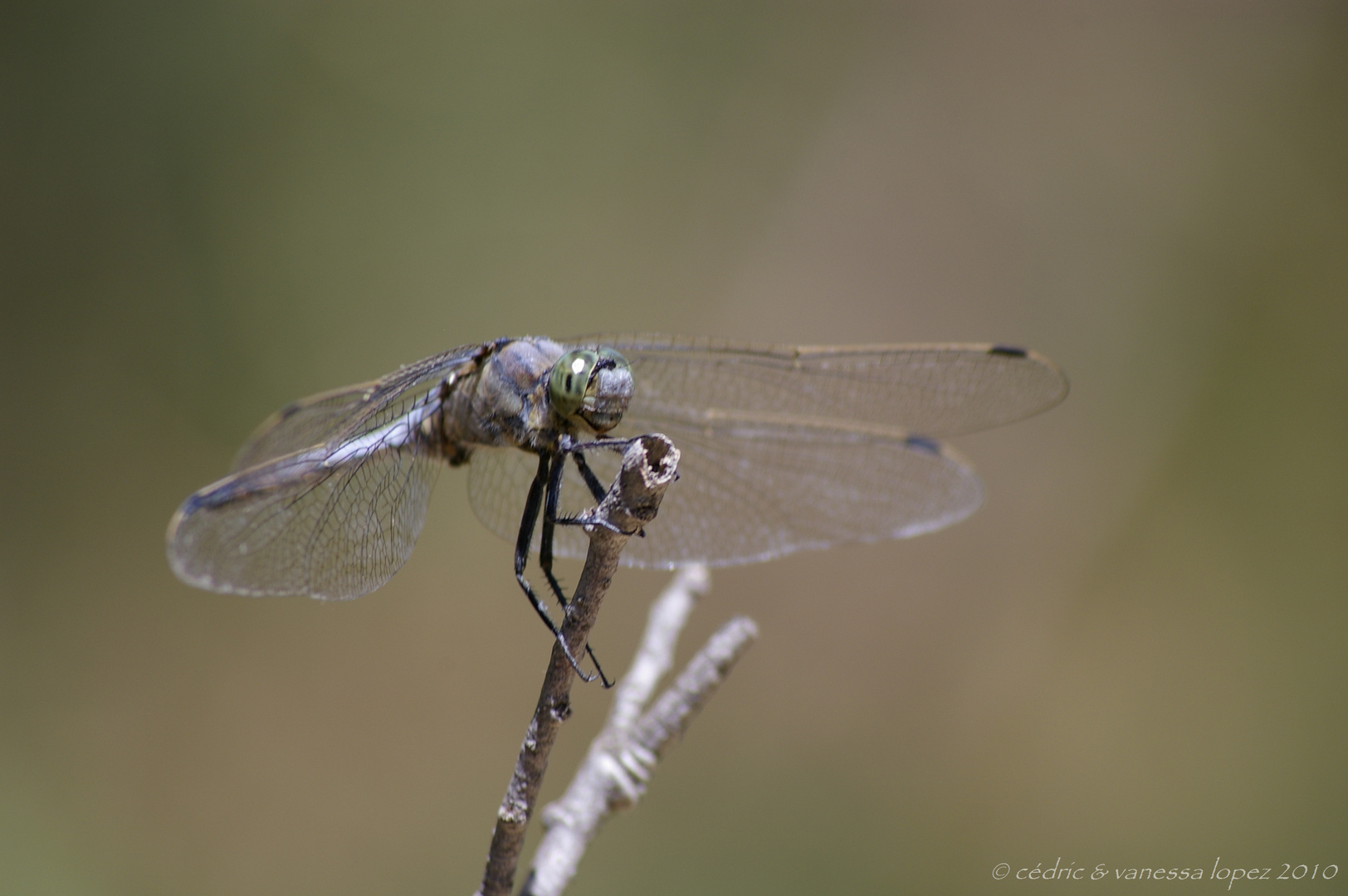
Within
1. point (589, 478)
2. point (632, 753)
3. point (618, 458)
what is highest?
point (589, 478)

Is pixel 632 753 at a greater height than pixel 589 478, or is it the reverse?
pixel 589 478

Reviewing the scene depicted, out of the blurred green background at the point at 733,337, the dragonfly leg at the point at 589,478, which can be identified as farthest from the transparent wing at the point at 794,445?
the blurred green background at the point at 733,337

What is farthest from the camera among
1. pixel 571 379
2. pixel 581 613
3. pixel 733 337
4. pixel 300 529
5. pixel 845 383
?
pixel 733 337

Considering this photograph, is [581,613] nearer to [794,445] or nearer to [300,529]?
[300,529]

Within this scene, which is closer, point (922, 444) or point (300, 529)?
point (300, 529)

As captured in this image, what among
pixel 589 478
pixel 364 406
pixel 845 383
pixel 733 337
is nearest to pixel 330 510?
pixel 364 406

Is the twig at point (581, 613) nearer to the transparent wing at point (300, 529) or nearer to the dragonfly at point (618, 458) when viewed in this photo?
the dragonfly at point (618, 458)
